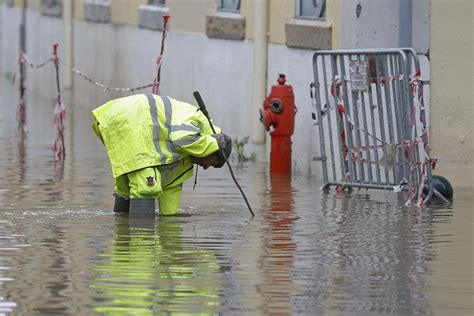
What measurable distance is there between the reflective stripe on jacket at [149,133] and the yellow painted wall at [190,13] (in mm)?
7977

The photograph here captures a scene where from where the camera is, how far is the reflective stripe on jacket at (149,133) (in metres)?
12.3

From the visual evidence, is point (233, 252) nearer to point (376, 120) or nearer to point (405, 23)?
point (376, 120)

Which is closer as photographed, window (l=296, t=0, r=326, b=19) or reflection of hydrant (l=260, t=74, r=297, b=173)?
reflection of hydrant (l=260, t=74, r=297, b=173)

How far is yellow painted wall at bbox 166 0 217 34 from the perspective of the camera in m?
20.7

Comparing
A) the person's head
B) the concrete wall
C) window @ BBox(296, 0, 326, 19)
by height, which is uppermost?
window @ BBox(296, 0, 326, 19)

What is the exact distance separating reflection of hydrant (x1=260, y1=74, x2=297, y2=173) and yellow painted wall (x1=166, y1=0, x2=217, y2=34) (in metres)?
3.76

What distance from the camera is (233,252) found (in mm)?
10953

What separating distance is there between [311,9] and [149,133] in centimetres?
558

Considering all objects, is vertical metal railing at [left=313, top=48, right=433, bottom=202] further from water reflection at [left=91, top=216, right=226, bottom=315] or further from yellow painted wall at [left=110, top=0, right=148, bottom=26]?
yellow painted wall at [left=110, top=0, right=148, bottom=26]

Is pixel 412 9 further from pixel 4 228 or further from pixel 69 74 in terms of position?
pixel 69 74

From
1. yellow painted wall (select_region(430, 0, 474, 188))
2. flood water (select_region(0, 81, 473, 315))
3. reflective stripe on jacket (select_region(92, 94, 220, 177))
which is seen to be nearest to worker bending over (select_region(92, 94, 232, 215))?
reflective stripe on jacket (select_region(92, 94, 220, 177))

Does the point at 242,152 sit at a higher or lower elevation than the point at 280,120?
lower

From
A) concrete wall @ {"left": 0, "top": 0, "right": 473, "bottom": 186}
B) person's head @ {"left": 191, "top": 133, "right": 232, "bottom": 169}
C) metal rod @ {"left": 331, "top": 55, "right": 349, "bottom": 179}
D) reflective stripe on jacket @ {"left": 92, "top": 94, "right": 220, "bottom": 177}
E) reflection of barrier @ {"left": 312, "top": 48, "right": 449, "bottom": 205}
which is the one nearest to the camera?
reflective stripe on jacket @ {"left": 92, "top": 94, "right": 220, "bottom": 177}

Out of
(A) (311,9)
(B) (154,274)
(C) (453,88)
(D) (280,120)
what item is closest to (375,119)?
(C) (453,88)
